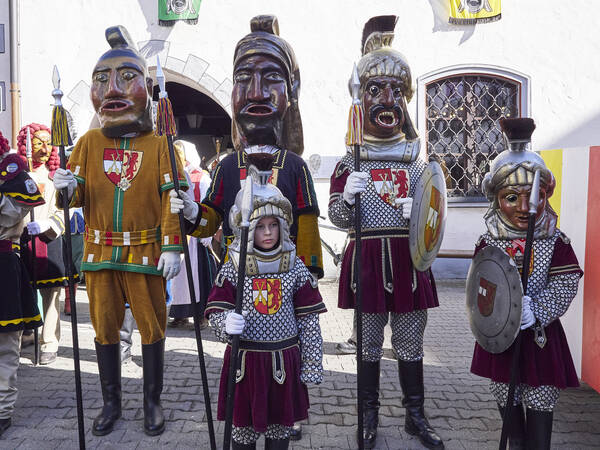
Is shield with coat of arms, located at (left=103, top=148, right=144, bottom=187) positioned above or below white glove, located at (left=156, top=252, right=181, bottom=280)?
above

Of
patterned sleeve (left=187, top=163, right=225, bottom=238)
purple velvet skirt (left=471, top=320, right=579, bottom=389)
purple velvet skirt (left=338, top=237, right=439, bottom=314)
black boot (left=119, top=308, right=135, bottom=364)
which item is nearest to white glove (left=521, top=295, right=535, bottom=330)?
purple velvet skirt (left=471, top=320, right=579, bottom=389)

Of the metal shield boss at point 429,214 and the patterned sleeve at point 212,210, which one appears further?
the patterned sleeve at point 212,210

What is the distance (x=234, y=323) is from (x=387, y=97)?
1576mm

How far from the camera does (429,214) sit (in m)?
2.59

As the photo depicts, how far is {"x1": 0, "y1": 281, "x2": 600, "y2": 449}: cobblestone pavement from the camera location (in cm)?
288

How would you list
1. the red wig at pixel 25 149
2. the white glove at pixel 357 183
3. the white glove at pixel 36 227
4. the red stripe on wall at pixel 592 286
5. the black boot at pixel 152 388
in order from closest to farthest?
the white glove at pixel 357 183, the red stripe on wall at pixel 592 286, the black boot at pixel 152 388, the white glove at pixel 36 227, the red wig at pixel 25 149

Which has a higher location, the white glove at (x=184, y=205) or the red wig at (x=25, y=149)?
the red wig at (x=25, y=149)

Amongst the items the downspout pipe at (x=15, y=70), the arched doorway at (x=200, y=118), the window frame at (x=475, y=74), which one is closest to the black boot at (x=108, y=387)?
the downspout pipe at (x=15, y=70)

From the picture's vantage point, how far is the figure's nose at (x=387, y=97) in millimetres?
2803

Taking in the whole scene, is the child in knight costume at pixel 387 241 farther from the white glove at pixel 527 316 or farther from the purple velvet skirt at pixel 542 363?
the white glove at pixel 527 316

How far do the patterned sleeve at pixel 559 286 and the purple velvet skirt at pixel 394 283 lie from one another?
0.63m

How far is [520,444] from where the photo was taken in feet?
8.23

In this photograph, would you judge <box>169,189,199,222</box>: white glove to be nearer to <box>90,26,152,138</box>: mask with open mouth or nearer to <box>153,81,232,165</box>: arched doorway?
<box>90,26,152,138</box>: mask with open mouth

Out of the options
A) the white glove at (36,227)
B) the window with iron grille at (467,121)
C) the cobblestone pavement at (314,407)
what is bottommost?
the cobblestone pavement at (314,407)
